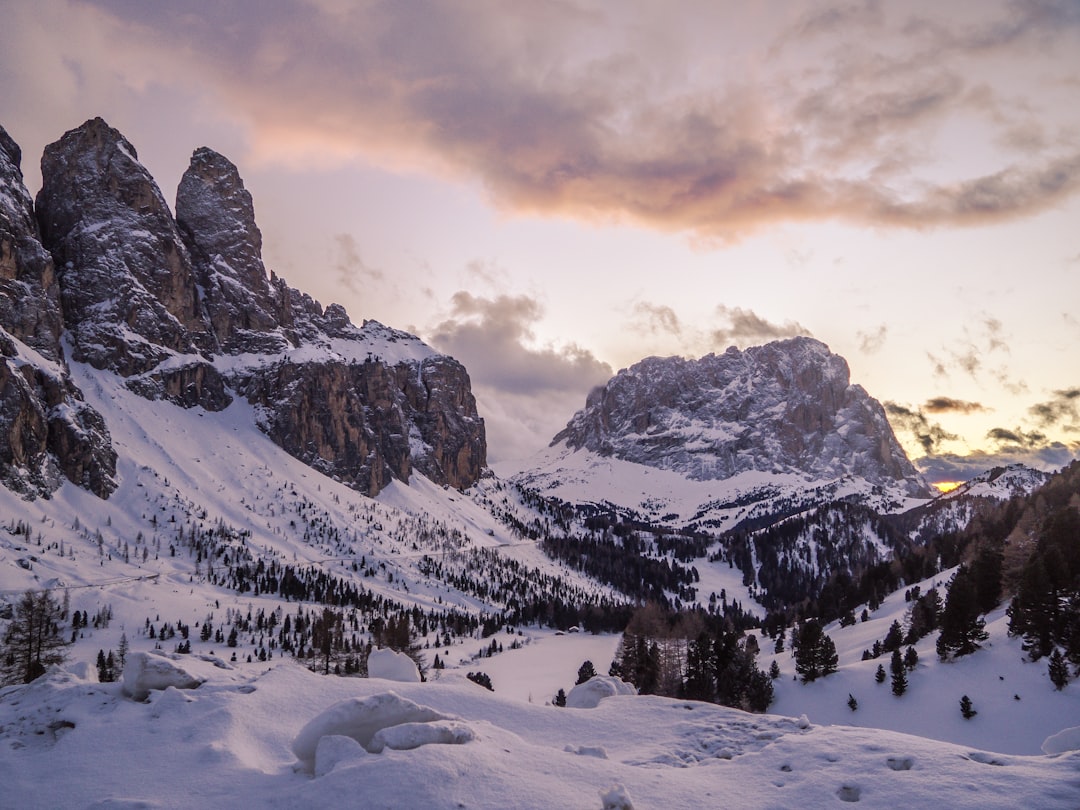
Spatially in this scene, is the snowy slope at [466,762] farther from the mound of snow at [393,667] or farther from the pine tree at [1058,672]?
the pine tree at [1058,672]

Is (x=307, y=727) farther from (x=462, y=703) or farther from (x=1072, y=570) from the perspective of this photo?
(x=1072, y=570)

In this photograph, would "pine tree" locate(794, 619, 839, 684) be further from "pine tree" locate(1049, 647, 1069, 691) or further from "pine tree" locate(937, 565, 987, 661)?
"pine tree" locate(1049, 647, 1069, 691)

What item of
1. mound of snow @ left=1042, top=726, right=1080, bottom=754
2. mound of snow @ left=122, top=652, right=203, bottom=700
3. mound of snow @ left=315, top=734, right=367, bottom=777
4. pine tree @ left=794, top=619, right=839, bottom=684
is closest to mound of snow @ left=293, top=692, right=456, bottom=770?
mound of snow @ left=315, top=734, right=367, bottom=777

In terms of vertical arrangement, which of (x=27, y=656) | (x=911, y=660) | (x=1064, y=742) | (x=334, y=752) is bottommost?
(x=27, y=656)

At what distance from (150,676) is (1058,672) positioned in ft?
203

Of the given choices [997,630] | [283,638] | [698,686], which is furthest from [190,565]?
[997,630]

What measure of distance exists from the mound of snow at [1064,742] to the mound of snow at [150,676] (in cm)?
2954

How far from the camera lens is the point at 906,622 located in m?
92.8

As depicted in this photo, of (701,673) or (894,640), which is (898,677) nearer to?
(894,640)

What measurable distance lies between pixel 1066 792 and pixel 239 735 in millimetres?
22124

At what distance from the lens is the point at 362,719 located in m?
19.7

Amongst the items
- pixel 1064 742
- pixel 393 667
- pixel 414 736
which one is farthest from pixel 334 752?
pixel 1064 742

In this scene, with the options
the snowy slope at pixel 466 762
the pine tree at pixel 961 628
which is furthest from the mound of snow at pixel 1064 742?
the pine tree at pixel 961 628

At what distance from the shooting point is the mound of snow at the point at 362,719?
62.6 ft
